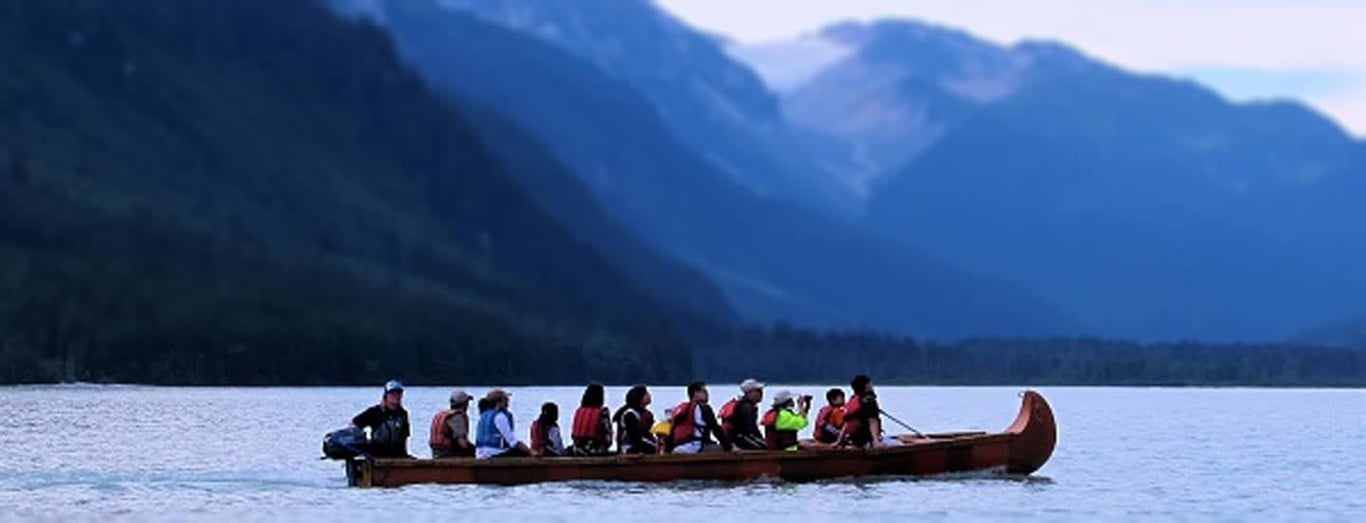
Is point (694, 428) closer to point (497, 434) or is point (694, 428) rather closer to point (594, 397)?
point (594, 397)

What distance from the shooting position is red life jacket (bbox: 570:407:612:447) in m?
82.3

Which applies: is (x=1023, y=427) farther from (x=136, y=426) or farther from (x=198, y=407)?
(x=198, y=407)

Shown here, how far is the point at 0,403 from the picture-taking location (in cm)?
17612

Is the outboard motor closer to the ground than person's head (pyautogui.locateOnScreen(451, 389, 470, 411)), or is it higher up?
closer to the ground

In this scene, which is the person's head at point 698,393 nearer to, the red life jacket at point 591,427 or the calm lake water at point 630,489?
the calm lake water at point 630,489

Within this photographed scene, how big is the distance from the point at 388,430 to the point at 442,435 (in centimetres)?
164

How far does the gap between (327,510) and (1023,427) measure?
23.3 meters

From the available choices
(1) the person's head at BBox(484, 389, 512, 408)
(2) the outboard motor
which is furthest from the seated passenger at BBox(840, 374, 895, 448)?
(2) the outboard motor

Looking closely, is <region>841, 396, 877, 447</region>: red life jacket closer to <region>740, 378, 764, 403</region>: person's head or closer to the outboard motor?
<region>740, 378, 764, 403</region>: person's head

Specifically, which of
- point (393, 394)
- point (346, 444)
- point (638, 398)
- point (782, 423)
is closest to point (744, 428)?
point (782, 423)

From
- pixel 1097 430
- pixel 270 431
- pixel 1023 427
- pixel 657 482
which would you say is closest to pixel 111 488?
pixel 657 482

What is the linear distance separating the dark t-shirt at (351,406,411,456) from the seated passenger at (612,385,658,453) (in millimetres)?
6229

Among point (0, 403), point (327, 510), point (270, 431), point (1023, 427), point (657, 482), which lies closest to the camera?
point (327, 510)

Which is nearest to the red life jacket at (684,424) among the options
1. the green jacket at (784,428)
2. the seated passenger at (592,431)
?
the seated passenger at (592,431)
